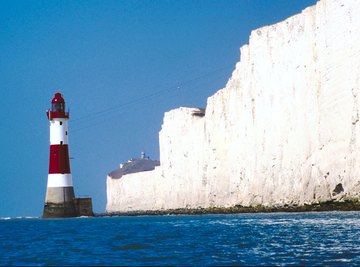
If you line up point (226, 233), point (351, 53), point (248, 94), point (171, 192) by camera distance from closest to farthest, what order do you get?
point (226, 233), point (351, 53), point (248, 94), point (171, 192)

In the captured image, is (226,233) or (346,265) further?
(226,233)

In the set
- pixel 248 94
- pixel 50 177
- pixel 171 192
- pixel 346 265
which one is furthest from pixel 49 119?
pixel 346 265

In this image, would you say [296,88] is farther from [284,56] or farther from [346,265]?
[346,265]

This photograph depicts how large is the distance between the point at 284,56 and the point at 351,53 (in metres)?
6.17

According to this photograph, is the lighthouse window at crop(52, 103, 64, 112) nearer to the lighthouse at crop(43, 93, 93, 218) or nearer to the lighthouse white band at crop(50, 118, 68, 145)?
the lighthouse at crop(43, 93, 93, 218)

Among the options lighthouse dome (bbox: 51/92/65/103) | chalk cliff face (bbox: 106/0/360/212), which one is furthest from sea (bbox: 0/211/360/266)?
lighthouse dome (bbox: 51/92/65/103)

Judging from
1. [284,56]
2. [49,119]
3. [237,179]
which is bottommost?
[237,179]

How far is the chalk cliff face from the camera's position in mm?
34062

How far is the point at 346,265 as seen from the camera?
452 inches

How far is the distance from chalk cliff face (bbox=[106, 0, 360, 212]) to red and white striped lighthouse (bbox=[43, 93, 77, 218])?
406 inches

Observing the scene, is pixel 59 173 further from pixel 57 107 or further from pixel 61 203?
pixel 57 107

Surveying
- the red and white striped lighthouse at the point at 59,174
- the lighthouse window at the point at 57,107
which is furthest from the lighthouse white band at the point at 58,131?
the lighthouse window at the point at 57,107

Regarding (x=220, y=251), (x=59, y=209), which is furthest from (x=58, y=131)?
(x=220, y=251)

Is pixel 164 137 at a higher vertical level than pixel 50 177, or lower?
higher
